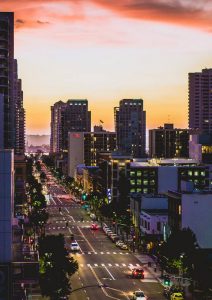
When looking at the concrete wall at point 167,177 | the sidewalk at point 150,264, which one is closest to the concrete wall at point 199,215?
the sidewalk at point 150,264

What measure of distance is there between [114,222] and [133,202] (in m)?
12.5

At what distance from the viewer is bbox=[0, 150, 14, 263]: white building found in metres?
55.9

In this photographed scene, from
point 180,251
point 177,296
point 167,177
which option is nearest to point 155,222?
point 180,251

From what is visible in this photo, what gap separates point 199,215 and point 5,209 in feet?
166

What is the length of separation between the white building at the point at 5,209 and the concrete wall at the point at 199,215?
48.8m

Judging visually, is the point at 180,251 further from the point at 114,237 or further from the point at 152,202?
the point at 152,202

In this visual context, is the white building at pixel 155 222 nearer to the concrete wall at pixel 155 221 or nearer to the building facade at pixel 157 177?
the concrete wall at pixel 155 221

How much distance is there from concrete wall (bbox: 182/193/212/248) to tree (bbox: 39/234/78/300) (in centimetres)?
2450

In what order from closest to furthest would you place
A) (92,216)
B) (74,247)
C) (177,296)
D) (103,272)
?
(177,296), (103,272), (74,247), (92,216)

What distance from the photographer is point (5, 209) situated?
184 ft

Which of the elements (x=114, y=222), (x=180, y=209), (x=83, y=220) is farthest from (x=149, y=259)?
(x=83, y=220)

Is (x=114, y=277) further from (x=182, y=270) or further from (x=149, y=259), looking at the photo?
(x=149, y=259)

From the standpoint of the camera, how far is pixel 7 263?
182ft

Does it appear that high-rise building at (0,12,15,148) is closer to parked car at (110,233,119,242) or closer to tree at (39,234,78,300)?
parked car at (110,233,119,242)
